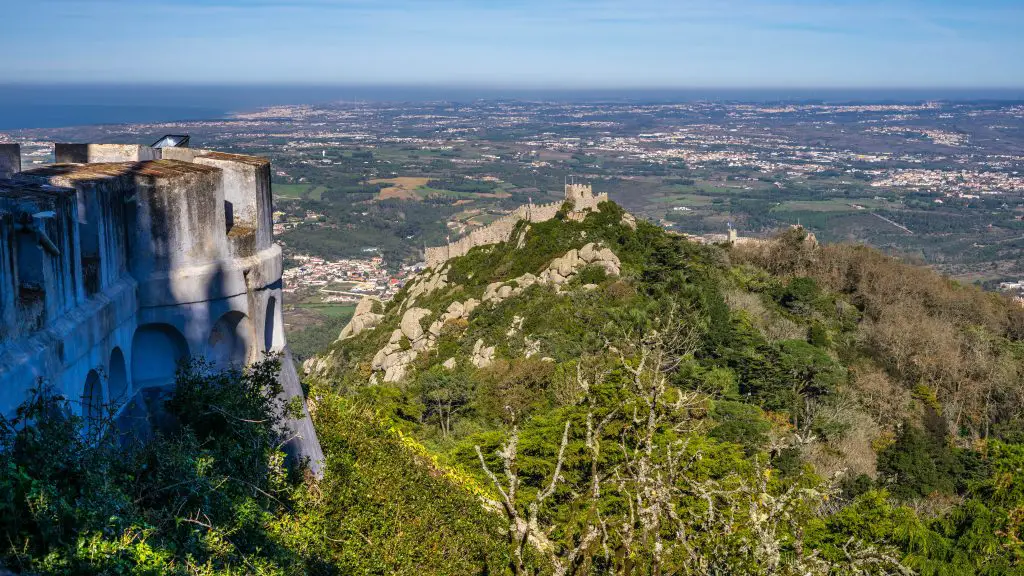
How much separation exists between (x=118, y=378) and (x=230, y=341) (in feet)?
4.12

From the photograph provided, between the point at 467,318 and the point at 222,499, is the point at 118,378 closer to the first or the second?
the point at 222,499

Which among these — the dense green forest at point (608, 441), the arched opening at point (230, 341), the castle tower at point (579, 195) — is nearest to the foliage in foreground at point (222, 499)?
the dense green forest at point (608, 441)

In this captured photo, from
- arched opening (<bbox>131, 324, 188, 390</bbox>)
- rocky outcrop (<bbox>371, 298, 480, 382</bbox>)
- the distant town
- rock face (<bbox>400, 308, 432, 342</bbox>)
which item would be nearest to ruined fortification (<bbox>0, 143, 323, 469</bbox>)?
arched opening (<bbox>131, 324, 188, 390</bbox>)

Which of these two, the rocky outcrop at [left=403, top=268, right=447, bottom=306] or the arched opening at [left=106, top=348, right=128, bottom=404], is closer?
the arched opening at [left=106, top=348, right=128, bottom=404]

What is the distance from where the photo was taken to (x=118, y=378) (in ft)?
24.3

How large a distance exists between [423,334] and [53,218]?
25155 millimetres

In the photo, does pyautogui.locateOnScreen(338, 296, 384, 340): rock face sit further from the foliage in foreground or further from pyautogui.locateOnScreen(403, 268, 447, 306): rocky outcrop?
the foliage in foreground

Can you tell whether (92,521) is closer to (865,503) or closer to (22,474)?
(22,474)

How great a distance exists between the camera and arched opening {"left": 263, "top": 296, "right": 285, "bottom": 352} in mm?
9086

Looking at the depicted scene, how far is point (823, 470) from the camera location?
20531 mm

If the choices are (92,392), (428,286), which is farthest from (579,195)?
(92,392)

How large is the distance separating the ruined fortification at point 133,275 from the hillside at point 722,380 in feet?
12.3

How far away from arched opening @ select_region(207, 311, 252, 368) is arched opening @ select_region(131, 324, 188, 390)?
0.30 m

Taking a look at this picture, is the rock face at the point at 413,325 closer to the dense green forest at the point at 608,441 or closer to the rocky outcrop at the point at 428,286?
the dense green forest at the point at 608,441
